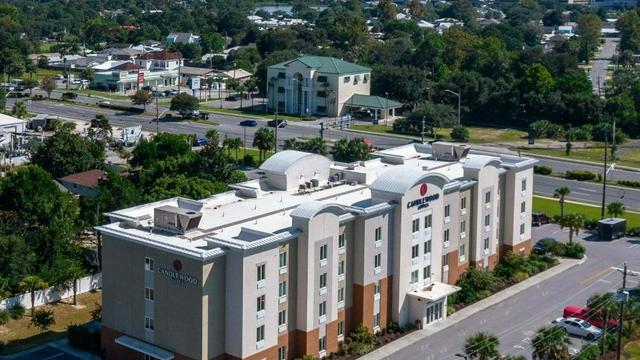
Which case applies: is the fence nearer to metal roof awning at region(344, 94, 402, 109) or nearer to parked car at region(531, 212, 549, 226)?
parked car at region(531, 212, 549, 226)

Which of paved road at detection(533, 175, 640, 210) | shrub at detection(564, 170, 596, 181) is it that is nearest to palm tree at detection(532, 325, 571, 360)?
paved road at detection(533, 175, 640, 210)

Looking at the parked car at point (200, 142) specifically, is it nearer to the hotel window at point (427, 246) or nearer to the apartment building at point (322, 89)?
the apartment building at point (322, 89)

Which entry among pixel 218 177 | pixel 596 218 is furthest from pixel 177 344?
pixel 596 218

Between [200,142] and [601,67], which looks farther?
[601,67]

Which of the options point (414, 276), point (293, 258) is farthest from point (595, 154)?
point (293, 258)

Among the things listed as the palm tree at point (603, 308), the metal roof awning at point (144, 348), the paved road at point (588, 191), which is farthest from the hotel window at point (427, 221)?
the paved road at point (588, 191)

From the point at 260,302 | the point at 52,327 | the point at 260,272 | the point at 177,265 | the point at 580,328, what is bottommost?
the point at 52,327

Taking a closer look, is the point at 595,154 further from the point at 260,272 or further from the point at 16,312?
the point at 16,312
